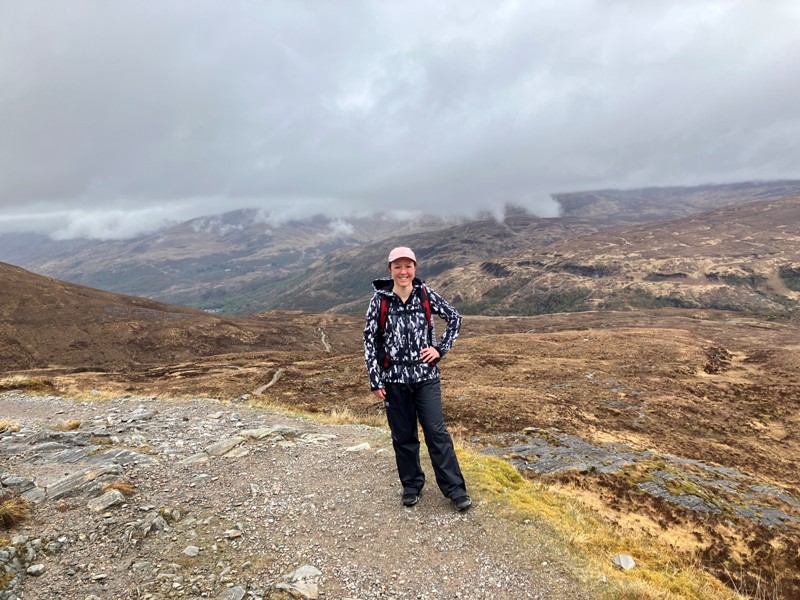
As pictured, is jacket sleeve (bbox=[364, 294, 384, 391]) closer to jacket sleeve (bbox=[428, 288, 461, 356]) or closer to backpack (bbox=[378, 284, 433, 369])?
backpack (bbox=[378, 284, 433, 369])

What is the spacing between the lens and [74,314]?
245 ft

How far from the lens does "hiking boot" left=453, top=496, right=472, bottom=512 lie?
310 inches

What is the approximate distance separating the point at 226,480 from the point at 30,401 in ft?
73.2

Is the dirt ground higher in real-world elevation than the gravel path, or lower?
lower

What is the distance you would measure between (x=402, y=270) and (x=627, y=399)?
23165 mm

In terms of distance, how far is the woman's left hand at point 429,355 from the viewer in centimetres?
766

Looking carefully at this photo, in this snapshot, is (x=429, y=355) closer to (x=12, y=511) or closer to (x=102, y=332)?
(x=12, y=511)

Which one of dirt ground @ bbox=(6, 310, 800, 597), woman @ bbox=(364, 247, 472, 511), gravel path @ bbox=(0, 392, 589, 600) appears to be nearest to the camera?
gravel path @ bbox=(0, 392, 589, 600)

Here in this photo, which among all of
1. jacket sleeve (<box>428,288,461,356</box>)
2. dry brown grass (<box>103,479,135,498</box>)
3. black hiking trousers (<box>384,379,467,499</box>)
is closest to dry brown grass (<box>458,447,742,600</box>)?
black hiking trousers (<box>384,379,467,499</box>)

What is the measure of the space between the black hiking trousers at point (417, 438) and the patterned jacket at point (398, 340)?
0.74 feet

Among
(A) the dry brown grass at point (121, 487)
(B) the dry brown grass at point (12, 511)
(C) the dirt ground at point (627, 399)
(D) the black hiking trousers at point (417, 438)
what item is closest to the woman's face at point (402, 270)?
(D) the black hiking trousers at point (417, 438)

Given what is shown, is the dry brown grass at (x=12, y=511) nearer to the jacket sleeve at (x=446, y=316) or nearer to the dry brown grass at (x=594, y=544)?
the jacket sleeve at (x=446, y=316)

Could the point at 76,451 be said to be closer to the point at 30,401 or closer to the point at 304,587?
the point at 304,587

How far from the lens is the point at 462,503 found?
7879 mm
